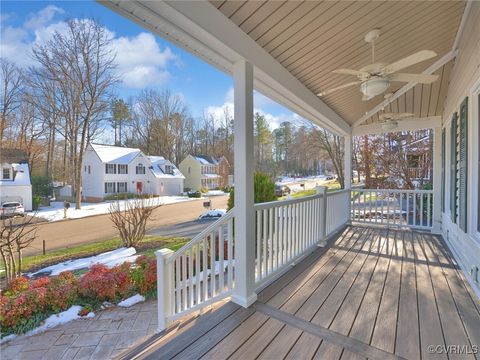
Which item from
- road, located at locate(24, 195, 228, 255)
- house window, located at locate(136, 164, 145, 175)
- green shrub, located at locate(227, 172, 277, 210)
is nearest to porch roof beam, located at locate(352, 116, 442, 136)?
green shrub, located at locate(227, 172, 277, 210)

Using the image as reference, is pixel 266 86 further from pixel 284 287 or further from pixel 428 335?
pixel 428 335

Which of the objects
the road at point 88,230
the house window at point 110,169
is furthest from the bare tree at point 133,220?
the house window at point 110,169

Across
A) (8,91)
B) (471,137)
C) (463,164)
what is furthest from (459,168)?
(8,91)

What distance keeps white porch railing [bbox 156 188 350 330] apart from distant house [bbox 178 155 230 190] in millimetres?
22192

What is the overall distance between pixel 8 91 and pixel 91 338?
916 centimetres

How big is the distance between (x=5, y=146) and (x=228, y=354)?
40.2 feet

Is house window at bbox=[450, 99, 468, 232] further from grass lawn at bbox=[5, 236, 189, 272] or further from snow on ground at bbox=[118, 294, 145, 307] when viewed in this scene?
grass lawn at bbox=[5, 236, 189, 272]

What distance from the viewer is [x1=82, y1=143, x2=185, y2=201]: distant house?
19266 millimetres

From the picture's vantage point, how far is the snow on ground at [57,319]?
3.09 metres

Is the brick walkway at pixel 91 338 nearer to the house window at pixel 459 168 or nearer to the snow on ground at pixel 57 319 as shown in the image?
the snow on ground at pixel 57 319

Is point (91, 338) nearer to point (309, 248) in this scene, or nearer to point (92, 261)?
point (309, 248)

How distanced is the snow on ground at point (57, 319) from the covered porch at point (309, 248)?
2.01 metres

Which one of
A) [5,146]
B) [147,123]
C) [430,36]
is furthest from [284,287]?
[147,123]

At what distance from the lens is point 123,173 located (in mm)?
20406
